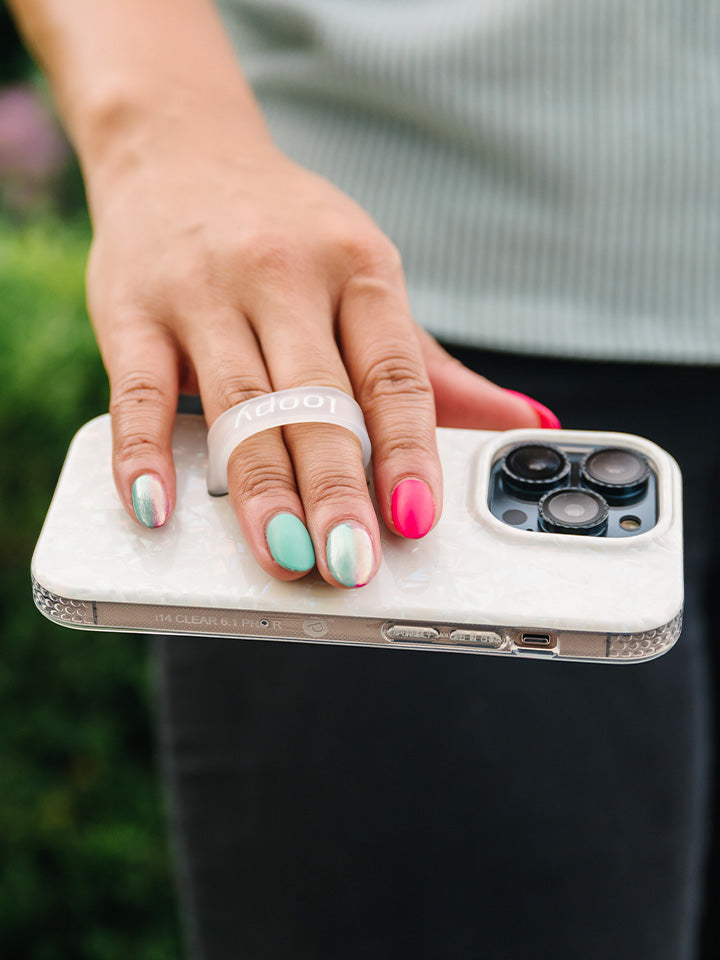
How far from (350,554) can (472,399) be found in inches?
8.1

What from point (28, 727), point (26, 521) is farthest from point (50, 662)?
point (26, 521)

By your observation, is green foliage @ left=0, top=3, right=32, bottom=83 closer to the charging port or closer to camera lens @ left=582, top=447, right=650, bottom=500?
camera lens @ left=582, top=447, right=650, bottom=500

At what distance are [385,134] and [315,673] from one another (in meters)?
0.44

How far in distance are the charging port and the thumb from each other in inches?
7.7

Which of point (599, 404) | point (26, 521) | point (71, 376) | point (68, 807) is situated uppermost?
point (599, 404)

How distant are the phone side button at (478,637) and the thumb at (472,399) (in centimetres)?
19

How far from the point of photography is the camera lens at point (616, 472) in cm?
72

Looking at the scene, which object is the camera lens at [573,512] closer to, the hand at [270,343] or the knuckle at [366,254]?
the hand at [270,343]

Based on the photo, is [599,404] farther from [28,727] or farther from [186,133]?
[28,727]

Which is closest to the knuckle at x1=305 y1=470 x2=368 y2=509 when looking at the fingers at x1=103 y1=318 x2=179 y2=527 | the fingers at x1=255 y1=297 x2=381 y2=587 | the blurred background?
the fingers at x1=255 y1=297 x2=381 y2=587

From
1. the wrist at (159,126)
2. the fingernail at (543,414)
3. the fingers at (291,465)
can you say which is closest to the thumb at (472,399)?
the fingernail at (543,414)

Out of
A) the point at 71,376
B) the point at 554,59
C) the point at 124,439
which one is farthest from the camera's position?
the point at 71,376

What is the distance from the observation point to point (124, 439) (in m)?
0.66

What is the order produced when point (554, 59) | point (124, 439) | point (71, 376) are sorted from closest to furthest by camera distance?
point (124, 439), point (554, 59), point (71, 376)
